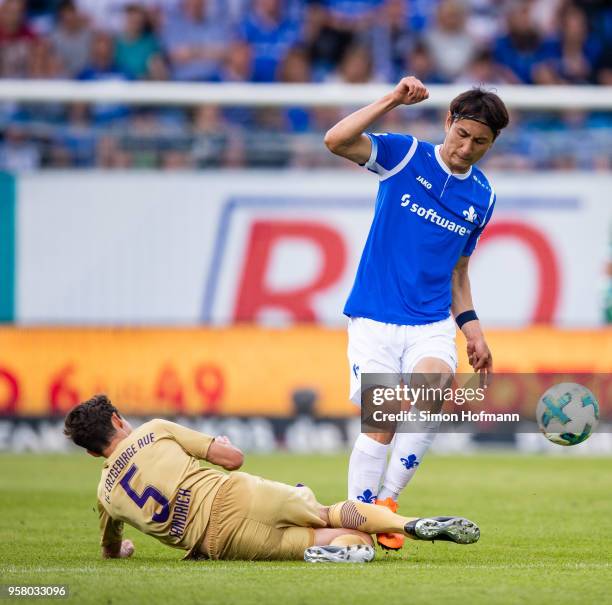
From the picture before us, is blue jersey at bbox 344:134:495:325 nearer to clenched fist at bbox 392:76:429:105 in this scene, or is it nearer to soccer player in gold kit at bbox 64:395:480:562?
clenched fist at bbox 392:76:429:105

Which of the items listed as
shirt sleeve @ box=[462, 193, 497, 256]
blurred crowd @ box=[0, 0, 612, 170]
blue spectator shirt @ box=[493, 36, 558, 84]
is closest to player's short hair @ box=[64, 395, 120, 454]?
shirt sleeve @ box=[462, 193, 497, 256]

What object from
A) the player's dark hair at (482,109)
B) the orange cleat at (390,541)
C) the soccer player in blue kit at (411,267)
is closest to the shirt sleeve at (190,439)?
the soccer player in blue kit at (411,267)

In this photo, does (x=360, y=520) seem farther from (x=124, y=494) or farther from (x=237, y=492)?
(x=124, y=494)

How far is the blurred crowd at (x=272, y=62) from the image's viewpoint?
17.5m

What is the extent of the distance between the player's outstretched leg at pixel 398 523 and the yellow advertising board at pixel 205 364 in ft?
29.9

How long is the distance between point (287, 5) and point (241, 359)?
5.77 m

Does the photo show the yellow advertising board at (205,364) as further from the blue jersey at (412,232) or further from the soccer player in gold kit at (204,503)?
the soccer player in gold kit at (204,503)

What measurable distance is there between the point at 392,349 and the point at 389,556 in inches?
48.3

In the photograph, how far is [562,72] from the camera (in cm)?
1905

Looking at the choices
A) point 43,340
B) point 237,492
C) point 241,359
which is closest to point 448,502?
point 237,492

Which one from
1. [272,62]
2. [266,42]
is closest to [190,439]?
[272,62]

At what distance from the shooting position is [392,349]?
785 centimetres

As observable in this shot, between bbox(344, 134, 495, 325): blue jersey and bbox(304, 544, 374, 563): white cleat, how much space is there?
1.41 meters

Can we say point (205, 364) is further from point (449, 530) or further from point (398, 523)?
point (449, 530)
